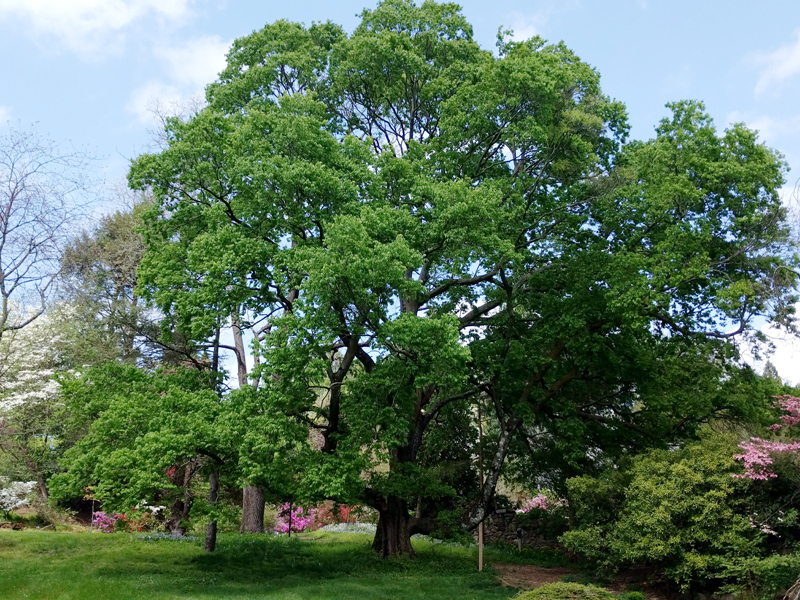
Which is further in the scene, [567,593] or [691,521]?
[691,521]

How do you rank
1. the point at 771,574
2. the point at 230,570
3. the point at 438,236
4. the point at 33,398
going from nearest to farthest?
the point at 771,574, the point at 438,236, the point at 230,570, the point at 33,398

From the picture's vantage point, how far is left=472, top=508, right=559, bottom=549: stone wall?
21125 mm

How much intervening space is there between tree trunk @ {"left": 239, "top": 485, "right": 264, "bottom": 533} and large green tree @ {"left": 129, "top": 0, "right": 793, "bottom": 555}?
228 inches

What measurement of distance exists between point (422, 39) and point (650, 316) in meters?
8.94

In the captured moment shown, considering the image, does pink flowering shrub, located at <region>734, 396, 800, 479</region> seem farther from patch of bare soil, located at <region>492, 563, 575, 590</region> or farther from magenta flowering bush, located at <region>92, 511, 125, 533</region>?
magenta flowering bush, located at <region>92, 511, 125, 533</region>

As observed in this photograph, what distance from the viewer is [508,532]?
72.8ft

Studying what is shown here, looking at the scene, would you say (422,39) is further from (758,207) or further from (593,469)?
(593,469)

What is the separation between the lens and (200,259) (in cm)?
1423

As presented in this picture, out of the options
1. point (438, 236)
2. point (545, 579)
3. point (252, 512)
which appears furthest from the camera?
point (252, 512)

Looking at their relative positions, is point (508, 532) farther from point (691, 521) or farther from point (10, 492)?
point (10, 492)

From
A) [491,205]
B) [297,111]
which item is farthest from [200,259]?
[491,205]

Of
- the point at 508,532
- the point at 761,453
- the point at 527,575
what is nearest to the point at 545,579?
the point at 527,575

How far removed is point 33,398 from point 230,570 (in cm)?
996

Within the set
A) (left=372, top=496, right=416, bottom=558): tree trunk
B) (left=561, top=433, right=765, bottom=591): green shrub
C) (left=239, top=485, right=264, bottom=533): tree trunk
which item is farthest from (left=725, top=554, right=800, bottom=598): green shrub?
(left=239, top=485, right=264, bottom=533): tree trunk
